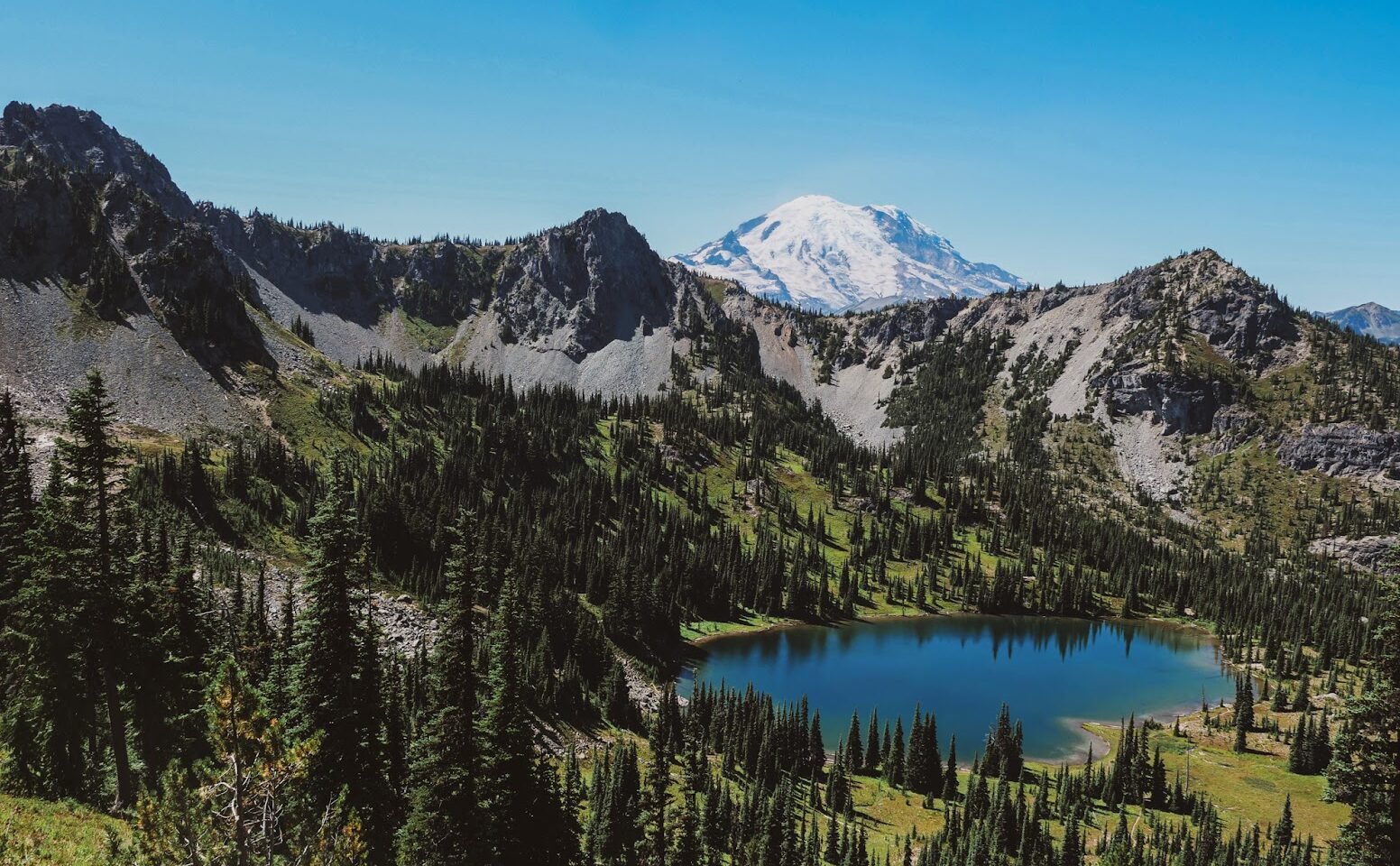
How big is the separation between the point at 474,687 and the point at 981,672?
14145 centimetres

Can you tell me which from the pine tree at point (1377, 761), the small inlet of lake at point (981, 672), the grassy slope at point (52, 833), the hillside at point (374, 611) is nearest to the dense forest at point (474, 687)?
the pine tree at point (1377, 761)

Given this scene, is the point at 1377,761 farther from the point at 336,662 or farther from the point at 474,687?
the point at 336,662

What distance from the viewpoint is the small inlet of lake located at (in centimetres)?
12525

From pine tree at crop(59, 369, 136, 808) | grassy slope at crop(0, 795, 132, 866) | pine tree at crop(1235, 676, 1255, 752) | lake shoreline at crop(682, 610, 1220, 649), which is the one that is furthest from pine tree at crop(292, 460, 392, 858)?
pine tree at crop(1235, 676, 1255, 752)

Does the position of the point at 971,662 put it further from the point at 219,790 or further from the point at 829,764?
the point at 219,790

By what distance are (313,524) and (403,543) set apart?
349 feet

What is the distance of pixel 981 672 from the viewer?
493ft

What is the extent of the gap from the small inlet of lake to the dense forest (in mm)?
7427

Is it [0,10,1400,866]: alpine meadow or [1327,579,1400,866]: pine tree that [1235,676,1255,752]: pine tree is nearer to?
[0,10,1400,866]: alpine meadow

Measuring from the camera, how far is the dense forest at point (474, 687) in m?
27.6

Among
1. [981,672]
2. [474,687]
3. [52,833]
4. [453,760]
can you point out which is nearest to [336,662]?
[474,687]

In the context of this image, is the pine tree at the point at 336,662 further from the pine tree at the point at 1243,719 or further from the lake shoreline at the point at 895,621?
the pine tree at the point at 1243,719

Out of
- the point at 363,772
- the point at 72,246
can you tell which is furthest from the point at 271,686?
the point at 72,246

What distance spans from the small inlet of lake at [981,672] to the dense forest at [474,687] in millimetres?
7427
